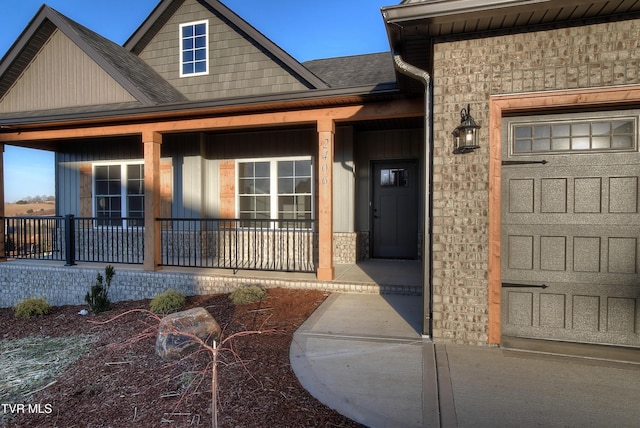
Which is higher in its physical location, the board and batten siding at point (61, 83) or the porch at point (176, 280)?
the board and batten siding at point (61, 83)

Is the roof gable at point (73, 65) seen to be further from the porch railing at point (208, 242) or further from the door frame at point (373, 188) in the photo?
the door frame at point (373, 188)

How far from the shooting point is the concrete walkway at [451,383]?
244cm

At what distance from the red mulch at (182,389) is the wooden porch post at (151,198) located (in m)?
2.32

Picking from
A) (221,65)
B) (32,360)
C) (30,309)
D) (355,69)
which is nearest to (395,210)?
(355,69)

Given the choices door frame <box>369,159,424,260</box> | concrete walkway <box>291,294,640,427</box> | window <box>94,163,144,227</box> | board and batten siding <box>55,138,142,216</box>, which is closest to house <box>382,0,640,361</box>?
concrete walkway <box>291,294,640,427</box>

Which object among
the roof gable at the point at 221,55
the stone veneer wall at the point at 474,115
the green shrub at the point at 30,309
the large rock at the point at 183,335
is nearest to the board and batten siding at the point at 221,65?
the roof gable at the point at 221,55

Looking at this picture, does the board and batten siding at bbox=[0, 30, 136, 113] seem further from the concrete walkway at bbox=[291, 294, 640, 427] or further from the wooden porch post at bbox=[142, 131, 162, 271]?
the concrete walkway at bbox=[291, 294, 640, 427]

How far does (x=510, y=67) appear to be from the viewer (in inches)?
138

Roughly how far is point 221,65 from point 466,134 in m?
6.62

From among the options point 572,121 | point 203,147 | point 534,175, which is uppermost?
point 203,147

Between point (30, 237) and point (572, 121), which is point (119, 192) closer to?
point (30, 237)

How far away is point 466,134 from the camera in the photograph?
350 cm

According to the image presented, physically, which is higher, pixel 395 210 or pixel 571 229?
pixel 395 210

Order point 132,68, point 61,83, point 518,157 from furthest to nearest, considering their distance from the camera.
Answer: point 61,83 < point 132,68 < point 518,157
